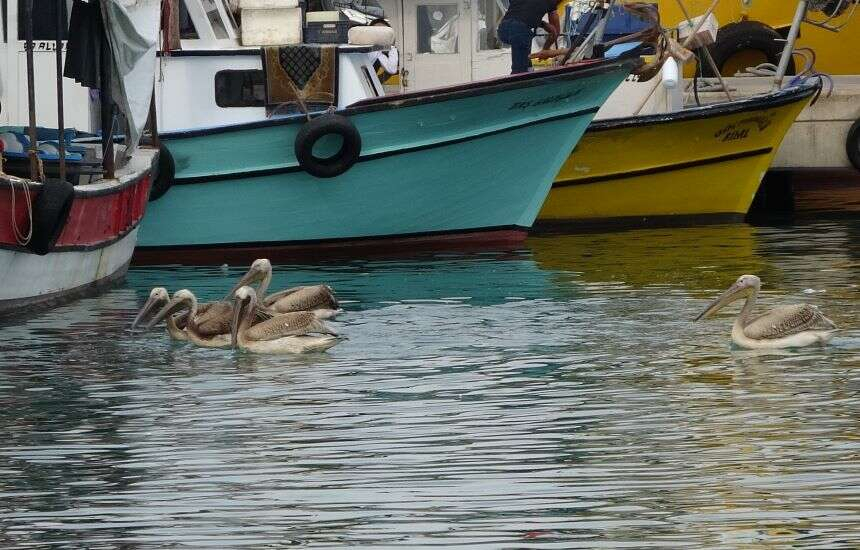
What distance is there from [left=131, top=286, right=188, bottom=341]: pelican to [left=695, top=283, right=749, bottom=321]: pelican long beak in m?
3.72

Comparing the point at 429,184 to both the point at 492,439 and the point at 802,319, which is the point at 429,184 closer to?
the point at 802,319

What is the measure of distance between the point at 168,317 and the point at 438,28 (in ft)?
32.6

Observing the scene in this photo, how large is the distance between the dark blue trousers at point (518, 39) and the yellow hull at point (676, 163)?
5.31 ft

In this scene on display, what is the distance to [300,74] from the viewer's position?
63.0ft

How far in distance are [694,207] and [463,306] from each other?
8.44 m

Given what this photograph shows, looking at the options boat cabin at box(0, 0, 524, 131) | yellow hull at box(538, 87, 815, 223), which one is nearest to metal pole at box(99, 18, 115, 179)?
boat cabin at box(0, 0, 524, 131)

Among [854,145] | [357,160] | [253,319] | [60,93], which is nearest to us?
[253,319]

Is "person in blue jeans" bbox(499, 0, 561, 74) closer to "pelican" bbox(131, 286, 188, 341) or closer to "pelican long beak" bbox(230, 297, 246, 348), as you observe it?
"pelican" bbox(131, 286, 188, 341)

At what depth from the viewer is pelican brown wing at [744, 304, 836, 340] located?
12.1 meters

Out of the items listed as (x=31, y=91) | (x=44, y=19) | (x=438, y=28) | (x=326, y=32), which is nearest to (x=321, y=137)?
(x=326, y=32)

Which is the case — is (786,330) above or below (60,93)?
below

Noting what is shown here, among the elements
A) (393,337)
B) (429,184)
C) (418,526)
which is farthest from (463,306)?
(418,526)

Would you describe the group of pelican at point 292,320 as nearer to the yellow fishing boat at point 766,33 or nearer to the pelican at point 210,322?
the pelican at point 210,322

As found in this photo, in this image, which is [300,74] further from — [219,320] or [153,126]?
[219,320]
